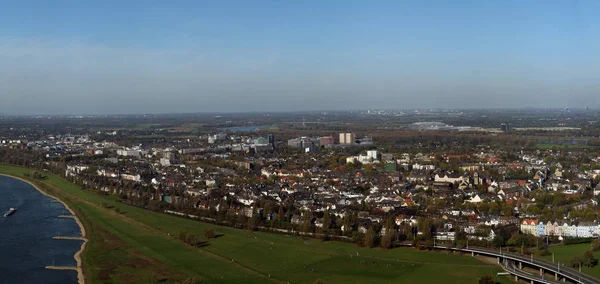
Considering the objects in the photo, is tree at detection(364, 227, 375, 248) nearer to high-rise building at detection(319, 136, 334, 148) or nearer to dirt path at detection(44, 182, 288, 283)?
dirt path at detection(44, 182, 288, 283)

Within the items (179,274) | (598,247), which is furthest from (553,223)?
(179,274)

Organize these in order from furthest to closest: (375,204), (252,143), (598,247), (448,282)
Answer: (252,143) < (375,204) < (598,247) < (448,282)

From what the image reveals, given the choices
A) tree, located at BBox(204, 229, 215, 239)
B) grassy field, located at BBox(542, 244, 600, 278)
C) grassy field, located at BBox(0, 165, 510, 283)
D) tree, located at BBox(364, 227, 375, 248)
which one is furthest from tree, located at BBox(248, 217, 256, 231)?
grassy field, located at BBox(542, 244, 600, 278)

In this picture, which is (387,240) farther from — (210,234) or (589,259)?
(210,234)

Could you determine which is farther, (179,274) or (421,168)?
(421,168)

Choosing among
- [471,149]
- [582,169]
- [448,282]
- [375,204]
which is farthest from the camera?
[471,149]

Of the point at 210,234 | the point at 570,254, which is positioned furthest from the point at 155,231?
the point at 570,254

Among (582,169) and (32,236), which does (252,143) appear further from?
(32,236)
